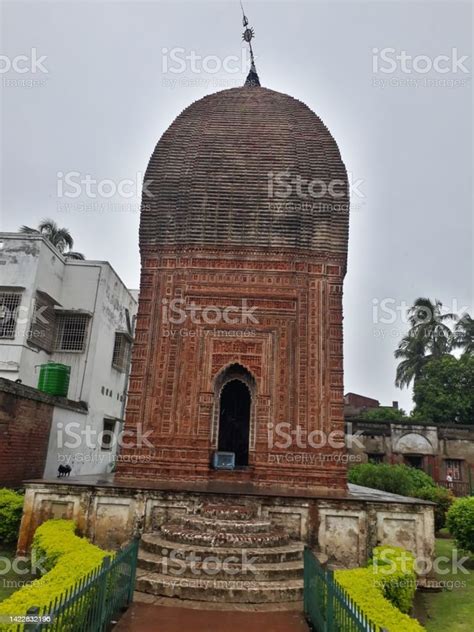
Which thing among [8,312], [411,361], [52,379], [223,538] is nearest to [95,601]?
[223,538]

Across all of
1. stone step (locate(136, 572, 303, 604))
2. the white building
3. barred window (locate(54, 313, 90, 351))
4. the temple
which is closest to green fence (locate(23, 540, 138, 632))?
stone step (locate(136, 572, 303, 604))

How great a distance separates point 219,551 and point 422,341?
32.9m

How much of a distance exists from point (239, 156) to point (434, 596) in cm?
1084

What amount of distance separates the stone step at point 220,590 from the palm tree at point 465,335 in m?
33.5

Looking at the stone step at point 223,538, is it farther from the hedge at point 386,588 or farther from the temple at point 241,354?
the hedge at point 386,588

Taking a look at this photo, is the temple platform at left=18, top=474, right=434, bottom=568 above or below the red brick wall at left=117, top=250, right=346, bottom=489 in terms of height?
below

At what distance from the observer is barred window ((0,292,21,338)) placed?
16.1 meters

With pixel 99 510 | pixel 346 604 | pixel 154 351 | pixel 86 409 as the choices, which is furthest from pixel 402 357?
pixel 346 604

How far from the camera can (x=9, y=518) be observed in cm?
921

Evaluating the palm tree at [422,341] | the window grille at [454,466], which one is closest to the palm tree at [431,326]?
the palm tree at [422,341]

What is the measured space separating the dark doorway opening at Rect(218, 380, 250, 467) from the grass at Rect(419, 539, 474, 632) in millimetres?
5910

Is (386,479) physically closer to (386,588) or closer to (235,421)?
(235,421)

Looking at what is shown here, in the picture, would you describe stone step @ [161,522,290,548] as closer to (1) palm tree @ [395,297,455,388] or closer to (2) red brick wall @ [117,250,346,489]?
(2) red brick wall @ [117,250,346,489]

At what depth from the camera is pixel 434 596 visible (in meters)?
7.77
